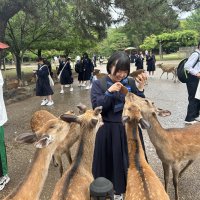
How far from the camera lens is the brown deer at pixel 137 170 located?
281 centimetres

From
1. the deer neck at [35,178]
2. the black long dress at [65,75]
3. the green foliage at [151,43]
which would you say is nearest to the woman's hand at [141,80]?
the deer neck at [35,178]

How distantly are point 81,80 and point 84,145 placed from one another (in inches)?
489

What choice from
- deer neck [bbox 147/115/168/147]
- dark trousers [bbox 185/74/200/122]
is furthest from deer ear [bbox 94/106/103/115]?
dark trousers [bbox 185/74/200/122]

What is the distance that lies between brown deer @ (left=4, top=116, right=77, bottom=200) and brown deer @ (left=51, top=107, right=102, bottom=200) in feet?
0.56

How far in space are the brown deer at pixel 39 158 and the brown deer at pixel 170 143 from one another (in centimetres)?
115

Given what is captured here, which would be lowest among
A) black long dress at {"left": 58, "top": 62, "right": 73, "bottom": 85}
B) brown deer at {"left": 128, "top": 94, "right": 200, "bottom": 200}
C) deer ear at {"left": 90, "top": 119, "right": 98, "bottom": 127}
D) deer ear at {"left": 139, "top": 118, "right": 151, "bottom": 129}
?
black long dress at {"left": 58, "top": 62, "right": 73, "bottom": 85}

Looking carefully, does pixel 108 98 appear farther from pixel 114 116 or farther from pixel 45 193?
pixel 45 193

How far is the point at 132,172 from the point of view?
10.2 ft

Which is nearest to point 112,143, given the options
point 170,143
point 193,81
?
point 170,143

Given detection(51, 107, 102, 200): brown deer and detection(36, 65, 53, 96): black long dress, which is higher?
detection(51, 107, 102, 200): brown deer

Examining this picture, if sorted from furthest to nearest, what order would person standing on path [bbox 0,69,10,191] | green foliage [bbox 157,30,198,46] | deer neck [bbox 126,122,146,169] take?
green foliage [bbox 157,30,198,46]
person standing on path [bbox 0,69,10,191]
deer neck [bbox 126,122,146,169]

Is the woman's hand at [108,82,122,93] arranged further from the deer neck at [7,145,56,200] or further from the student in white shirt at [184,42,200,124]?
the student in white shirt at [184,42,200,124]

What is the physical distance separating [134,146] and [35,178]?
1.00 metres

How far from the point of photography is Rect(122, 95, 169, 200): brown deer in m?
2.81
